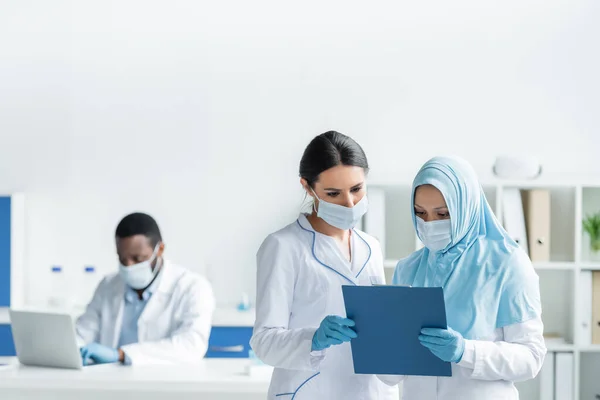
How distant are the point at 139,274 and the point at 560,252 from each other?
7.60 ft

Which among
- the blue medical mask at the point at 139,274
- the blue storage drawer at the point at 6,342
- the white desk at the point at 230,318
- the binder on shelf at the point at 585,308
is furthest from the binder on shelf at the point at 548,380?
the blue storage drawer at the point at 6,342

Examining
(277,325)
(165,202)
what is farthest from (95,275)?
(277,325)

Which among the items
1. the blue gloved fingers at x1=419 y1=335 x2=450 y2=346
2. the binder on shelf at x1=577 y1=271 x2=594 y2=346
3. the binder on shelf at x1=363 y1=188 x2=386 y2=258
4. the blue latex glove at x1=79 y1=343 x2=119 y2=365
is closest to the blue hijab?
the blue gloved fingers at x1=419 y1=335 x2=450 y2=346

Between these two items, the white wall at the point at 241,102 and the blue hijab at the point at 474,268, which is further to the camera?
the white wall at the point at 241,102

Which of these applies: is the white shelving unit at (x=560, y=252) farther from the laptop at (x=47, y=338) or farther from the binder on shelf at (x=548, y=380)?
the laptop at (x=47, y=338)

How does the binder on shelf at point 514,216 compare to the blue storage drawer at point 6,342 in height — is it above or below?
above

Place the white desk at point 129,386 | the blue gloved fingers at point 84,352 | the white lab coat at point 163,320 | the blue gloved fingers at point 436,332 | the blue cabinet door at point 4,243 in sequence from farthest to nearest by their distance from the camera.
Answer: the blue cabinet door at point 4,243 < the white lab coat at point 163,320 < the blue gloved fingers at point 84,352 < the white desk at point 129,386 < the blue gloved fingers at point 436,332

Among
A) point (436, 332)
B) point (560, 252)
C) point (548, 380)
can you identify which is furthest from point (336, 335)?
point (560, 252)

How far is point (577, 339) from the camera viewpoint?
4.18m

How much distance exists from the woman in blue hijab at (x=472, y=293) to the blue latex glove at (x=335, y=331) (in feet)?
0.58

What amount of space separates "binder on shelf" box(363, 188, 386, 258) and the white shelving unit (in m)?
0.08

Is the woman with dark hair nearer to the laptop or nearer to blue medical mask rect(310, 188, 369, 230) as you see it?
blue medical mask rect(310, 188, 369, 230)

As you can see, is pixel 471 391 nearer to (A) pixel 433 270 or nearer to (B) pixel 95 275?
(A) pixel 433 270

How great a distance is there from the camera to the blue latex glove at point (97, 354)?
10.7ft
